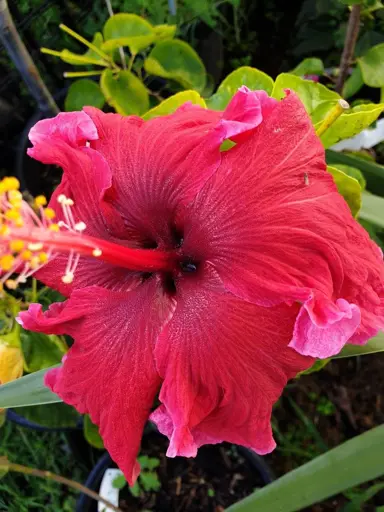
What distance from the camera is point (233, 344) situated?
19.9 inches

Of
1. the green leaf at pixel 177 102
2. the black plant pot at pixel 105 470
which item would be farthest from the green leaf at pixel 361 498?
the green leaf at pixel 177 102

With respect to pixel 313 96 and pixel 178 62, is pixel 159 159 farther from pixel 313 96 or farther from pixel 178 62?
pixel 178 62

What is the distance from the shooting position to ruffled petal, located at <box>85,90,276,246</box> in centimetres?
52

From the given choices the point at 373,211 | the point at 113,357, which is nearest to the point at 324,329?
the point at 113,357

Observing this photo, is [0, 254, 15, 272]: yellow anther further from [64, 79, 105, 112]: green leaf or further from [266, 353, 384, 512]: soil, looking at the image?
[266, 353, 384, 512]: soil

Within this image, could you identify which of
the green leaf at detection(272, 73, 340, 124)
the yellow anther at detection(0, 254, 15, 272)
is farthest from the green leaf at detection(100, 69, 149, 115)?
the yellow anther at detection(0, 254, 15, 272)

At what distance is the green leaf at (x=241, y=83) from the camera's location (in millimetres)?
734

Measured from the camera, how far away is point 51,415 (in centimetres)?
106

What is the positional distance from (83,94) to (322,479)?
73 centimetres

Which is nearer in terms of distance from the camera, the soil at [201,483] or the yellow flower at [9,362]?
the yellow flower at [9,362]

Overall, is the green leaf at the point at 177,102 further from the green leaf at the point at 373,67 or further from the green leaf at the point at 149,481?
the green leaf at the point at 149,481

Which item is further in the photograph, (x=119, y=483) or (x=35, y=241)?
(x=119, y=483)

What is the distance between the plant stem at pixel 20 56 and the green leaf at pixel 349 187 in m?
0.47

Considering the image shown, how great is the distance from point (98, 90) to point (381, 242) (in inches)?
21.9
